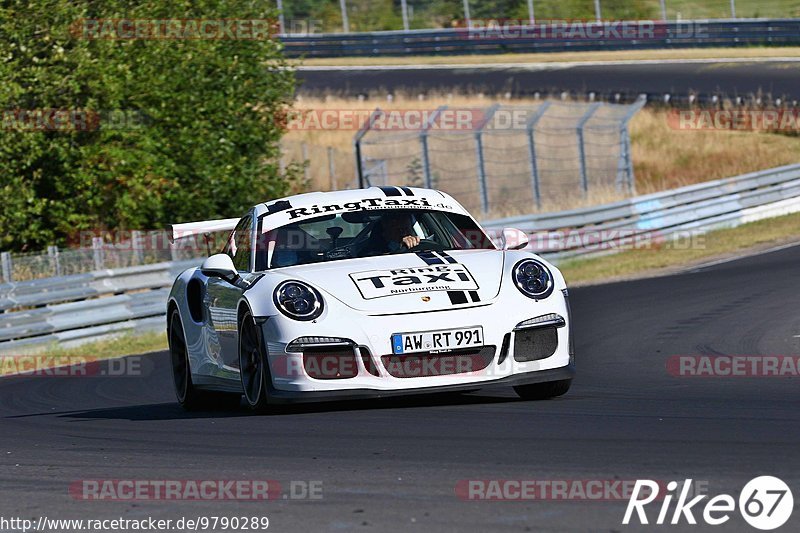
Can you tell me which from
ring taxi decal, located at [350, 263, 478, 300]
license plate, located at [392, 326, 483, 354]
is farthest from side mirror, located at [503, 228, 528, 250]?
license plate, located at [392, 326, 483, 354]

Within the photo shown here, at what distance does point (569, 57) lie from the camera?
45.6m

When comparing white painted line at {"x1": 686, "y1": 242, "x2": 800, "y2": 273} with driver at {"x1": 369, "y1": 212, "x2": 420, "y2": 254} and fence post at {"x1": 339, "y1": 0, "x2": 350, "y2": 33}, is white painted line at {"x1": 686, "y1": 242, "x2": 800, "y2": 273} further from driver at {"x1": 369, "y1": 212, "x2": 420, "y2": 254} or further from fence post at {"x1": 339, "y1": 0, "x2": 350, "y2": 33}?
fence post at {"x1": 339, "y1": 0, "x2": 350, "y2": 33}

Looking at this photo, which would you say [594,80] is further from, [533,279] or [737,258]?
[533,279]

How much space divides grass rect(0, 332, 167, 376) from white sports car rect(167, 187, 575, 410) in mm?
7555

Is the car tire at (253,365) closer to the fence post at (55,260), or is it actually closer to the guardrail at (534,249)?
the guardrail at (534,249)

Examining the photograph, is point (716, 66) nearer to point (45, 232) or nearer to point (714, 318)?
point (45, 232)

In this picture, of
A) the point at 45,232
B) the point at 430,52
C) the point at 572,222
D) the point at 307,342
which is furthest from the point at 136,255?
the point at 430,52

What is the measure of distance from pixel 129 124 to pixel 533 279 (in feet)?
49.7

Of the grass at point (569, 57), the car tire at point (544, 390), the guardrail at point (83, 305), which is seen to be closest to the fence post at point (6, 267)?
the guardrail at point (83, 305)

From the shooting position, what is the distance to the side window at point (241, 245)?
9.35m

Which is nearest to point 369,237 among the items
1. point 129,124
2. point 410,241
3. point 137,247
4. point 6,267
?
point 410,241

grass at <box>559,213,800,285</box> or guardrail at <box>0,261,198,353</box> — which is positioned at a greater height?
guardrail at <box>0,261,198,353</box>

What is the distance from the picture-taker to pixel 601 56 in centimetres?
4481

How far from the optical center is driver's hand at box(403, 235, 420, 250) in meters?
9.12
